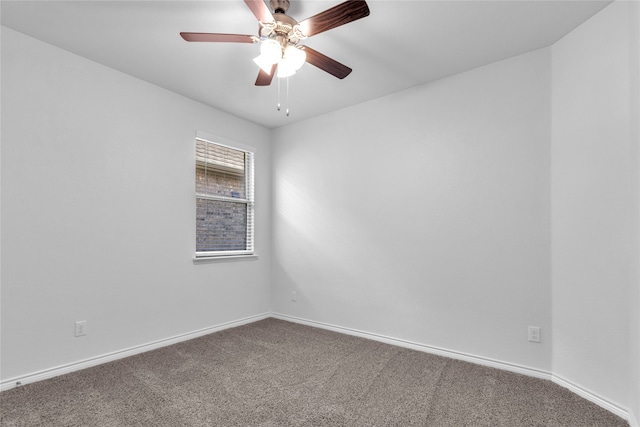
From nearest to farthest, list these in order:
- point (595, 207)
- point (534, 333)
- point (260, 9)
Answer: point (260, 9), point (595, 207), point (534, 333)

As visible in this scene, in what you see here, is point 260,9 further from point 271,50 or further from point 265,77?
point 265,77

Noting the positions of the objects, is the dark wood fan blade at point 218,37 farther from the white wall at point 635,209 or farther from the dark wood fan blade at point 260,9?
the white wall at point 635,209

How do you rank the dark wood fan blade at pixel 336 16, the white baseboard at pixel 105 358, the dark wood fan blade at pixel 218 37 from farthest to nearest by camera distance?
the white baseboard at pixel 105 358, the dark wood fan blade at pixel 218 37, the dark wood fan blade at pixel 336 16

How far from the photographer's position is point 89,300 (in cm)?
264

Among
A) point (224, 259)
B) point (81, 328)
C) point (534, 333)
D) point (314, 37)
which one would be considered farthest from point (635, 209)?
point (81, 328)

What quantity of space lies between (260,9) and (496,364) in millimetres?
3083

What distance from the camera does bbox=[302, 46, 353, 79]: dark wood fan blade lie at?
2.05 metres

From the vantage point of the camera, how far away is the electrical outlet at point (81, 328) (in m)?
2.55

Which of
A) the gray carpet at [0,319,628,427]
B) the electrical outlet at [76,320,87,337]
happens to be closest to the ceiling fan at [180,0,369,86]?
the gray carpet at [0,319,628,427]

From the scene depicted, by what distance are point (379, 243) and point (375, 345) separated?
1021 mm

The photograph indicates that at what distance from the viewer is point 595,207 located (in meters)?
2.11

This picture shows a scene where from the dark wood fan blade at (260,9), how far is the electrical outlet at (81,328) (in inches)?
105

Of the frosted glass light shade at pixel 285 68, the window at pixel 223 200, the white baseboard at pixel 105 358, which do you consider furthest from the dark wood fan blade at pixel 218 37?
the white baseboard at pixel 105 358

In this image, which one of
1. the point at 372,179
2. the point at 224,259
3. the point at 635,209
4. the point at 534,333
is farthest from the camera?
the point at 224,259
